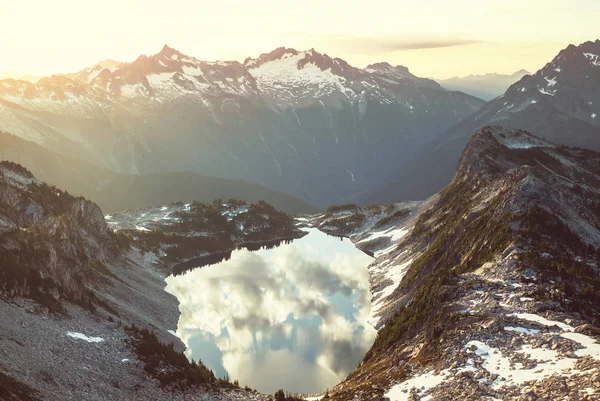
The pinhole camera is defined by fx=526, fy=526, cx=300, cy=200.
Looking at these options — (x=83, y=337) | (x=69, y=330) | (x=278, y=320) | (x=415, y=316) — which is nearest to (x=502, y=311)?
(x=415, y=316)

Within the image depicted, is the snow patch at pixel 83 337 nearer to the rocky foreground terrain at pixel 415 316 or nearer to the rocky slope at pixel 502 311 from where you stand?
the rocky foreground terrain at pixel 415 316

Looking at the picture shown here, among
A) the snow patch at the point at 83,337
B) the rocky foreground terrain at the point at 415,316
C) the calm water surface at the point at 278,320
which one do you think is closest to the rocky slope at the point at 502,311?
the rocky foreground terrain at the point at 415,316

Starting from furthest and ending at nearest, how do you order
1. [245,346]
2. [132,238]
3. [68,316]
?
[132,238] < [245,346] < [68,316]

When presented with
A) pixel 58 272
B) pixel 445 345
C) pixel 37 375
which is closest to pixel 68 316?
pixel 58 272

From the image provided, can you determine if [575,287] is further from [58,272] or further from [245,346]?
[58,272]

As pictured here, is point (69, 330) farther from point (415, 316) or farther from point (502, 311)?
point (502, 311)

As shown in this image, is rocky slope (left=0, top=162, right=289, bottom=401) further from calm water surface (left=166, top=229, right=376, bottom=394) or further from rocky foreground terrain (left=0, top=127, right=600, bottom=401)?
calm water surface (left=166, top=229, right=376, bottom=394)
